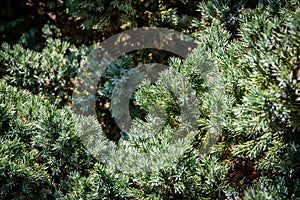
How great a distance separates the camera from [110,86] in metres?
1.76

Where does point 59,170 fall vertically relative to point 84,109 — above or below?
below

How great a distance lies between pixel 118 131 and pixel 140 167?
0.58 m

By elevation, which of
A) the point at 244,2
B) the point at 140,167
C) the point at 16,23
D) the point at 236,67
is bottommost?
the point at 140,167

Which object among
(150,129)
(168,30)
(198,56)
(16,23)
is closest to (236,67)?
(198,56)

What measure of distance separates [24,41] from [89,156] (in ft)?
2.99

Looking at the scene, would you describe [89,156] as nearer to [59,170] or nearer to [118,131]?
[59,170]

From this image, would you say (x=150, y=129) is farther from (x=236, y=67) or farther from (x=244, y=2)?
(x=244, y=2)

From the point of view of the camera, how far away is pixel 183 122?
1456 millimetres

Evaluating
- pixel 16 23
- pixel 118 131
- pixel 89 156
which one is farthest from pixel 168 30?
pixel 16 23

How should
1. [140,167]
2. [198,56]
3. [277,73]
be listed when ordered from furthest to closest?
[198,56], [140,167], [277,73]

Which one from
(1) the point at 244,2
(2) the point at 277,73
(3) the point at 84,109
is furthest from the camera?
(3) the point at 84,109

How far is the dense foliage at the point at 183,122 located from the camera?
121cm

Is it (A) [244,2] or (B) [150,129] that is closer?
(B) [150,129]

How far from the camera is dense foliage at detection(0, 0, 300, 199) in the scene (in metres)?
1.21
